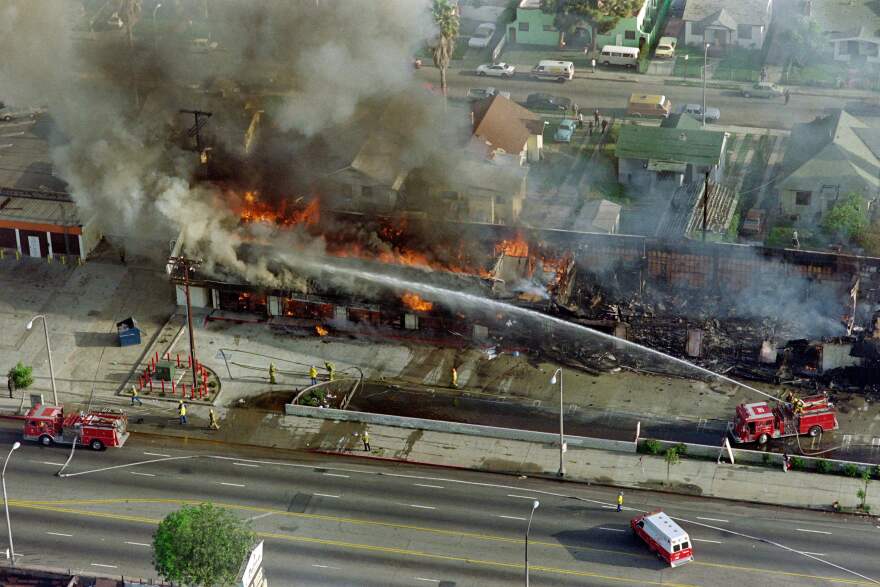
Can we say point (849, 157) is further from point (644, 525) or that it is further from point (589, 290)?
point (644, 525)

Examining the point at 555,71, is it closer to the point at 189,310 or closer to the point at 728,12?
the point at 728,12

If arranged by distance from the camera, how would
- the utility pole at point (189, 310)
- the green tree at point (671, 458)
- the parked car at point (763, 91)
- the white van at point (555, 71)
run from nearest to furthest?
the green tree at point (671, 458), the utility pole at point (189, 310), the parked car at point (763, 91), the white van at point (555, 71)

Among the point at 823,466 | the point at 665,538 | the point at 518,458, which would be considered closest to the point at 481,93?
the point at 518,458

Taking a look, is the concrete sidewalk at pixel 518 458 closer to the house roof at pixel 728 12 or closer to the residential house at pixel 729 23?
the residential house at pixel 729 23

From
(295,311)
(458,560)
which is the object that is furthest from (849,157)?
(458,560)

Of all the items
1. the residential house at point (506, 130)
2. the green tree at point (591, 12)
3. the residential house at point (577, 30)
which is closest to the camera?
the residential house at point (506, 130)

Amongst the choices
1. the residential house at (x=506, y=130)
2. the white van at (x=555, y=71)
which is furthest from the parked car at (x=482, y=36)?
the residential house at (x=506, y=130)

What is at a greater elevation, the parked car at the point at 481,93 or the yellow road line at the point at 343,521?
the parked car at the point at 481,93
